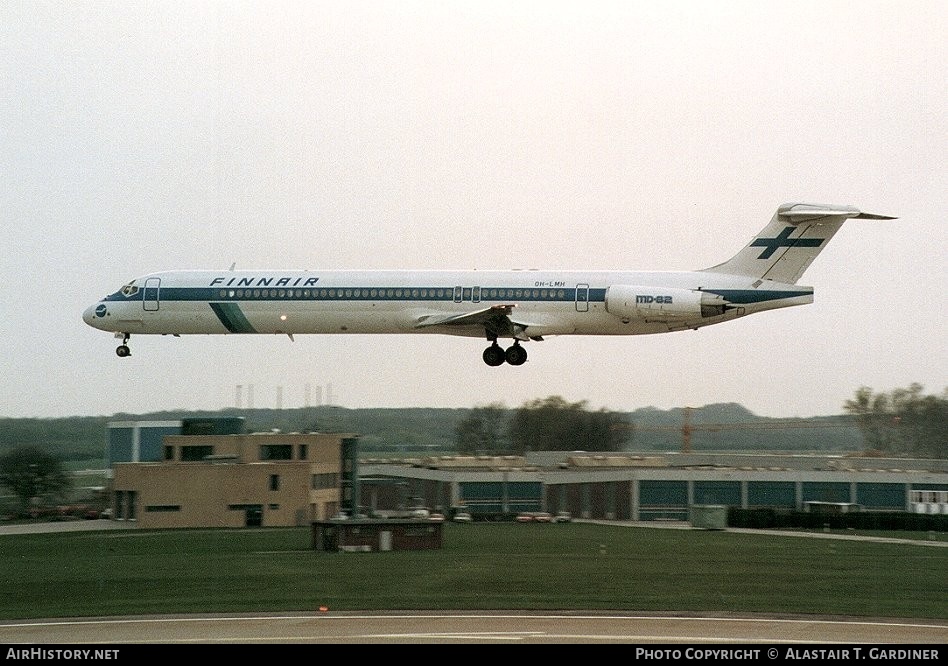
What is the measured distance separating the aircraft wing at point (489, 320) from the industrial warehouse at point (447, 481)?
1761 centimetres

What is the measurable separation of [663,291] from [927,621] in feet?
51.4

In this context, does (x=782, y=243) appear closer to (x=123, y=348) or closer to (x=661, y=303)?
(x=661, y=303)

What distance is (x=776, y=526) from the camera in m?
70.6

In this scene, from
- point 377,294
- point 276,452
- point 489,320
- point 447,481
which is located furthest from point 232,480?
point 489,320

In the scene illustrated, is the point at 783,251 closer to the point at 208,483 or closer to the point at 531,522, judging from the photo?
the point at 531,522

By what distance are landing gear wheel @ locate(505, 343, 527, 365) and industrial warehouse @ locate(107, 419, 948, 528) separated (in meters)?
16.9

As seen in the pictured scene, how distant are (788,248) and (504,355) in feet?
37.2

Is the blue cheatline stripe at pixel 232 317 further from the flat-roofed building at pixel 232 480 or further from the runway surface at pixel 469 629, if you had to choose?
the runway surface at pixel 469 629

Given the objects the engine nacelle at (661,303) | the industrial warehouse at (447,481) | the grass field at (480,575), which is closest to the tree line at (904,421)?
the industrial warehouse at (447,481)

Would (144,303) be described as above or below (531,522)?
above

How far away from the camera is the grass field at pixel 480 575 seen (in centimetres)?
3912

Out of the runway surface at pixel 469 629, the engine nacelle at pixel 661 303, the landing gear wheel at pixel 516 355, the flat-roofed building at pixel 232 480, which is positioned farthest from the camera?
the flat-roofed building at pixel 232 480
